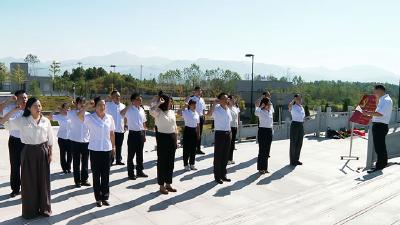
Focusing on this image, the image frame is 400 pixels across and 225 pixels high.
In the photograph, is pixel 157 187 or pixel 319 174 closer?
pixel 157 187

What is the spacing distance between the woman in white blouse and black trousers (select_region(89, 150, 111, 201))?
712 millimetres

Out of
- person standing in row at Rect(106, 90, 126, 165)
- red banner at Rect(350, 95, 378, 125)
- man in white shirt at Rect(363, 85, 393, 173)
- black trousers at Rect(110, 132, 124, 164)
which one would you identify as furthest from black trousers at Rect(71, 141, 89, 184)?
red banner at Rect(350, 95, 378, 125)

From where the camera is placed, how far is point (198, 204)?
19.9ft

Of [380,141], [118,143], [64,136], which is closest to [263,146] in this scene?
[380,141]

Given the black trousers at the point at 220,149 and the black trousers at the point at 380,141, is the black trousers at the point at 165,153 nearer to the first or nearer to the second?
the black trousers at the point at 220,149

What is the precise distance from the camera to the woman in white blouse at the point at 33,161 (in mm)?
5102

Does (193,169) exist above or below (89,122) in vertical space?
below

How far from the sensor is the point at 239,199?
6402mm

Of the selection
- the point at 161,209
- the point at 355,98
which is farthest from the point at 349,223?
the point at 355,98

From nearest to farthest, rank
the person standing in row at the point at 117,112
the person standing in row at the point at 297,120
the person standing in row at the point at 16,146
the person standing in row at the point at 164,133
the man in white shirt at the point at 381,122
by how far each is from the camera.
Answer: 1. the person standing in row at the point at 16,146
2. the person standing in row at the point at 164,133
3. the man in white shirt at the point at 381,122
4. the person standing in row at the point at 117,112
5. the person standing in row at the point at 297,120

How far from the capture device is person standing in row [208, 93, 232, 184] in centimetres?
734

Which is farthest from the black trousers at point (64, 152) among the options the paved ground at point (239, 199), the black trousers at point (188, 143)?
the black trousers at point (188, 143)

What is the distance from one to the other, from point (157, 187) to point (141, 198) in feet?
2.38

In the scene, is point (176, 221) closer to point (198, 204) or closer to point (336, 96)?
point (198, 204)
